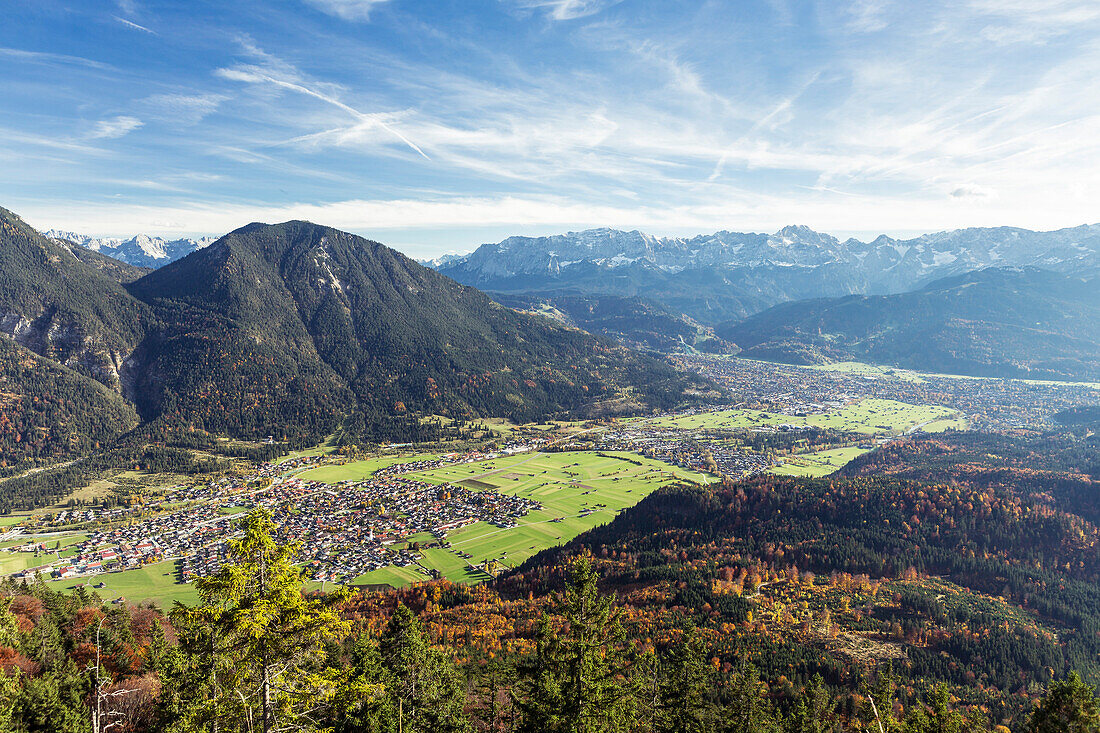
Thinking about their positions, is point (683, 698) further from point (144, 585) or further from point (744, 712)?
point (144, 585)

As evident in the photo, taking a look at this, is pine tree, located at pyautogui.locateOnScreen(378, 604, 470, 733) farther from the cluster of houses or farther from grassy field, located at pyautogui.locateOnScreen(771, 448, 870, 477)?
grassy field, located at pyautogui.locateOnScreen(771, 448, 870, 477)

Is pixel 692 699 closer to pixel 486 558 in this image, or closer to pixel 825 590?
pixel 825 590

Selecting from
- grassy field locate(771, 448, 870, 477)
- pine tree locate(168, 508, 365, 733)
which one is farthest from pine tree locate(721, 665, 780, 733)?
grassy field locate(771, 448, 870, 477)

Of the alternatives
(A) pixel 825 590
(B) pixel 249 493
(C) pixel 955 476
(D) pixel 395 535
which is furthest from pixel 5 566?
(C) pixel 955 476

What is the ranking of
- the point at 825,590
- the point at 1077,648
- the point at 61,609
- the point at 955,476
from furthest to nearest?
Result: the point at 955,476 < the point at 825,590 < the point at 1077,648 < the point at 61,609

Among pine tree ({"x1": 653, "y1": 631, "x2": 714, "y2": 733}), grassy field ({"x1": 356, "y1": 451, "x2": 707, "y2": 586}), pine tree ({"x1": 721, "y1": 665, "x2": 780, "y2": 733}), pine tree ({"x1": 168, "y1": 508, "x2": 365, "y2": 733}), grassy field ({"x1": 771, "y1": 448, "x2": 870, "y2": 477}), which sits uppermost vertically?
pine tree ({"x1": 168, "y1": 508, "x2": 365, "y2": 733})

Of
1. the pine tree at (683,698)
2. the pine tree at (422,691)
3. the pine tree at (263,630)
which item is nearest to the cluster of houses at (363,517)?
the pine tree at (422,691)

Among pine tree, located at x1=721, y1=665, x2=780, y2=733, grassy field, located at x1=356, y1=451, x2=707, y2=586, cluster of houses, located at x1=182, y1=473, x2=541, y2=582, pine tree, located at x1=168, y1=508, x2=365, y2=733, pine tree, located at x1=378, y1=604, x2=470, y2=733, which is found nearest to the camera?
pine tree, located at x1=168, y1=508, x2=365, y2=733
